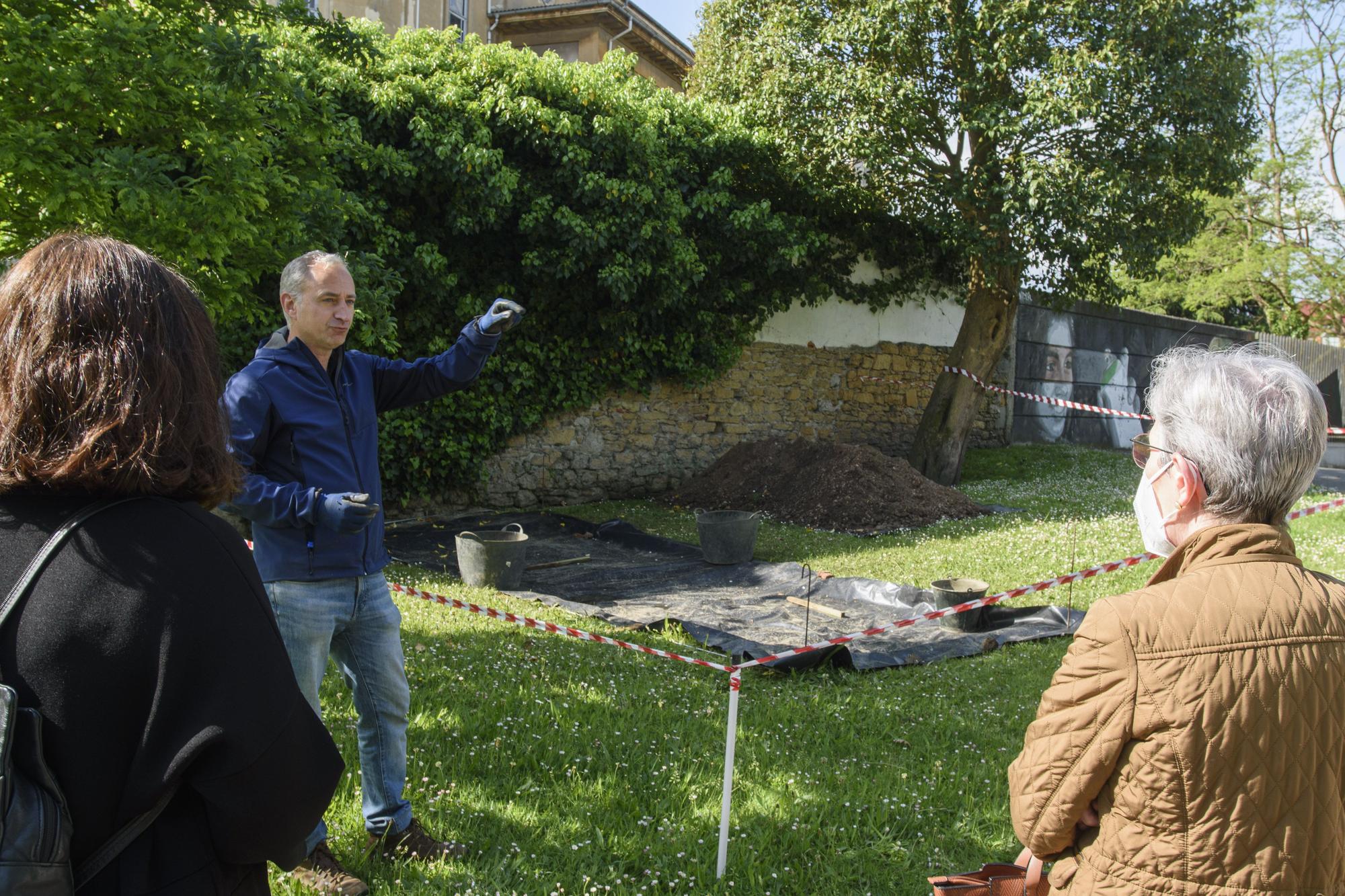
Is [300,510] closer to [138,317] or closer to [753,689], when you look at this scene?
[138,317]

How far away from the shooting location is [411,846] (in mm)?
→ 2898

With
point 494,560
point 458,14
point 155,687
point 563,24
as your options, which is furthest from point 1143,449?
point 563,24

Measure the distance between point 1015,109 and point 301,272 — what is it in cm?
1009

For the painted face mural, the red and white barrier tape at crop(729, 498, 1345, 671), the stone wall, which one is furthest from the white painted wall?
the red and white barrier tape at crop(729, 498, 1345, 671)

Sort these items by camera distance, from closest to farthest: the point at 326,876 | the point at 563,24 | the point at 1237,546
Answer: the point at 1237,546 < the point at 326,876 < the point at 563,24

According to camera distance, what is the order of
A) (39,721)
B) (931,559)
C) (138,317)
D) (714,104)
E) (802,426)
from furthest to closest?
Result: 1. (802,426)
2. (714,104)
3. (931,559)
4. (138,317)
5. (39,721)

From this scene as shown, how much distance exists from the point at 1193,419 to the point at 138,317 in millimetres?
1681

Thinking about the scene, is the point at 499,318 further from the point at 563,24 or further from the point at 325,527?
the point at 563,24

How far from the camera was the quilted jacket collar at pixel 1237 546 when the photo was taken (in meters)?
1.54

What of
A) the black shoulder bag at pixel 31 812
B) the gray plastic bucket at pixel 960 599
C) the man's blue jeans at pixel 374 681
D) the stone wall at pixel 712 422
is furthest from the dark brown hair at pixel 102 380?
the stone wall at pixel 712 422

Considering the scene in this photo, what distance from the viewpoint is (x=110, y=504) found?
124cm

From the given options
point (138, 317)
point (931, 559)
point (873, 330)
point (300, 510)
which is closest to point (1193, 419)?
point (138, 317)

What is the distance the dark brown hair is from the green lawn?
193 cm

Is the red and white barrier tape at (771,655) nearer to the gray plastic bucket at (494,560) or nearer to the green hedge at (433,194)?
the gray plastic bucket at (494,560)
